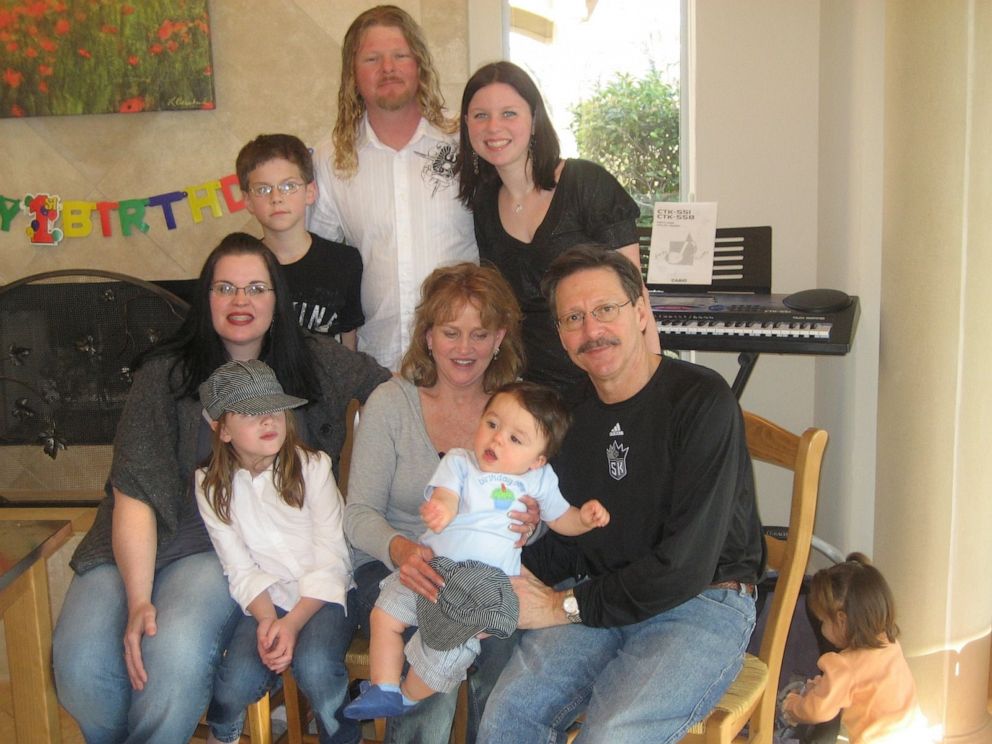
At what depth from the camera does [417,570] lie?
1.62 metres

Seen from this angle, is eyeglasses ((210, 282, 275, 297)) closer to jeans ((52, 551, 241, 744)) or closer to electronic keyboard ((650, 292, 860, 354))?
jeans ((52, 551, 241, 744))

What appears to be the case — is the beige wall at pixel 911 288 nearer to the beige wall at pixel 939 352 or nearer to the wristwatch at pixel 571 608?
the beige wall at pixel 939 352

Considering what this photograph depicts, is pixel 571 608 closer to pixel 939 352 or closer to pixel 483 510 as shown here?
pixel 483 510

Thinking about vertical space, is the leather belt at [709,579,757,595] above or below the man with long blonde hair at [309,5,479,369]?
below

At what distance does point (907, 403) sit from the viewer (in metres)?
2.25

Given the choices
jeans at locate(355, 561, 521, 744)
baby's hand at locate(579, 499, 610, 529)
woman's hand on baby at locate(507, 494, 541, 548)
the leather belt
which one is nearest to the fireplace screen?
jeans at locate(355, 561, 521, 744)

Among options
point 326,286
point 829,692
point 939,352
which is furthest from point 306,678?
point 939,352

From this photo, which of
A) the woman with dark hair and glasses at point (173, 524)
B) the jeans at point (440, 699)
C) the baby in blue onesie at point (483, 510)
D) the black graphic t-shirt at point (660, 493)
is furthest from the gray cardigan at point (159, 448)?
the black graphic t-shirt at point (660, 493)

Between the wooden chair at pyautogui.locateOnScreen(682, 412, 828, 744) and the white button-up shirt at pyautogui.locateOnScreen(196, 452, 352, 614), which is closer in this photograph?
the wooden chair at pyautogui.locateOnScreen(682, 412, 828, 744)

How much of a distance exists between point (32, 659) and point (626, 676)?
107 centimetres

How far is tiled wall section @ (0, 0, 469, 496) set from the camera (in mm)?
3373

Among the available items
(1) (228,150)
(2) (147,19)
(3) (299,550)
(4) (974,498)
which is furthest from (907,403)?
(2) (147,19)

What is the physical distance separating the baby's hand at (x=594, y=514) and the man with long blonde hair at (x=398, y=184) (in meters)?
0.90

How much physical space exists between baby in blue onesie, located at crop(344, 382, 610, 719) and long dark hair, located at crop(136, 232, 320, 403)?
0.46m
